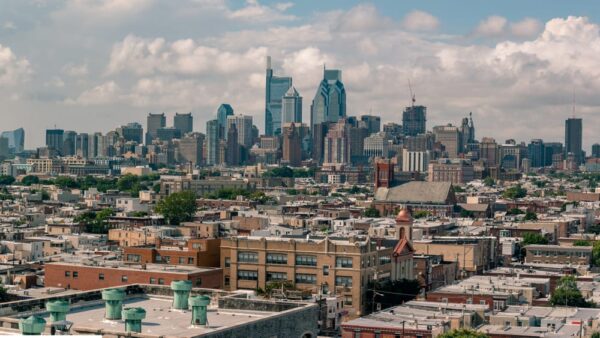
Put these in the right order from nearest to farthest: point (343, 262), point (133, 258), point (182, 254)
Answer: point (343, 262), point (182, 254), point (133, 258)

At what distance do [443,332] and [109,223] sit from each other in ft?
329

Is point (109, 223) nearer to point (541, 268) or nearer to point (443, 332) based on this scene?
point (541, 268)

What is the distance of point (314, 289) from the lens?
274ft

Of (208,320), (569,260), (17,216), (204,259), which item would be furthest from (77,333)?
(17,216)

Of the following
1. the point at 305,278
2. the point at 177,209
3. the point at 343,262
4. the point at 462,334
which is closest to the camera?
the point at 462,334

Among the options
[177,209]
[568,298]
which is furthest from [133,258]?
[177,209]

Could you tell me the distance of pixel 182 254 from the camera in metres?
90.0

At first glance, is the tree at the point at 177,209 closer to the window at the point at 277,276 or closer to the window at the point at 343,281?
the window at the point at 277,276

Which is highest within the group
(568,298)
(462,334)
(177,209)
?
(177,209)

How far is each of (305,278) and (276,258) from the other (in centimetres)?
254

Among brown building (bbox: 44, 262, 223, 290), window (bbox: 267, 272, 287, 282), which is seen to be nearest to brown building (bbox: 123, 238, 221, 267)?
window (bbox: 267, 272, 287, 282)

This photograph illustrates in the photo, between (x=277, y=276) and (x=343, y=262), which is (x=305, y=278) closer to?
A: (x=277, y=276)

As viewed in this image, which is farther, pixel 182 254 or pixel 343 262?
pixel 182 254

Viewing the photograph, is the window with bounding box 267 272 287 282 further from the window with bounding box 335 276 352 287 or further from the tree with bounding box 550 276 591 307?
the tree with bounding box 550 276 591 307
